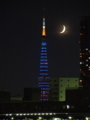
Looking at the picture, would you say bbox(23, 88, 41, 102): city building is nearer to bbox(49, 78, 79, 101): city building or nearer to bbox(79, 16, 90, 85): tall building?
bbox(49, 78, 79, 101): city building

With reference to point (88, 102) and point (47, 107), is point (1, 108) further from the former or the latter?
point (88, 102)

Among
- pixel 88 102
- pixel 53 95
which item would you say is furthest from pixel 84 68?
pixel 88 102

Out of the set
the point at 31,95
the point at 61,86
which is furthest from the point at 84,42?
the point at 31,95

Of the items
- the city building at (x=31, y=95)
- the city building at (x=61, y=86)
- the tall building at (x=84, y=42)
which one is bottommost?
the city building at (x=31, y=95)

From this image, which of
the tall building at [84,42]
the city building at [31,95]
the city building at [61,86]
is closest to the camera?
the city building at [31,95]

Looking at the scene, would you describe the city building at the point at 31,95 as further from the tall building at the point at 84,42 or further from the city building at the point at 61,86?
the tall building at the point at 84,42

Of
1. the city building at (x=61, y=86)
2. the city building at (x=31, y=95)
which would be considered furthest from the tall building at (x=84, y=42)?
the city building at (x=31, y=95)

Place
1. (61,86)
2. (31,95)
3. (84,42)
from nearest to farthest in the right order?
(31,95) → (61,86) → (84,42)

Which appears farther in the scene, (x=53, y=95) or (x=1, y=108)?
(x=53, y=95)

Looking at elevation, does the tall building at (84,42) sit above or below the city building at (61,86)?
above

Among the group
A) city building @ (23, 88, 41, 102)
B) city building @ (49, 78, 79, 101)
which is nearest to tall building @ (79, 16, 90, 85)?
city building @ (49, 78, 79, 101)

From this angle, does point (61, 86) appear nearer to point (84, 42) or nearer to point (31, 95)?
point (31, 95)
